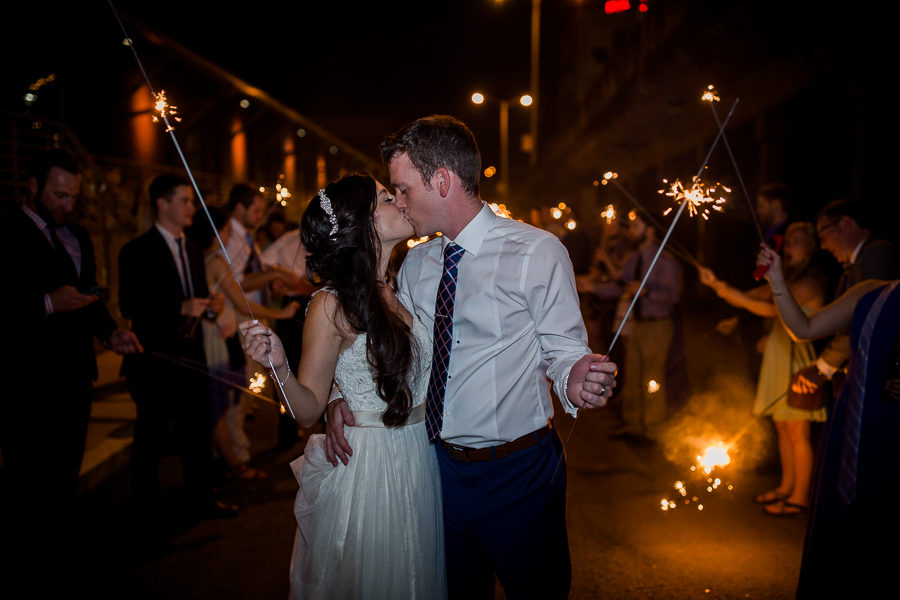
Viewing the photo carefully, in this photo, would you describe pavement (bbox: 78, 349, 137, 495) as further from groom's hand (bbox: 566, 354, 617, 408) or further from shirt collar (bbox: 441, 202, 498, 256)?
groom's hand (bbox: 566, 354, 617, 408)

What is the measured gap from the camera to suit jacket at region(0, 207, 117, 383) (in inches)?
135

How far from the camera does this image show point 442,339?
235 centimetres

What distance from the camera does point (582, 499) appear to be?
448 cm

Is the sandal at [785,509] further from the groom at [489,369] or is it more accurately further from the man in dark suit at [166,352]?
the man in dark suit at [166,352]

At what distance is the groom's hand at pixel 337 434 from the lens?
7.70 feet

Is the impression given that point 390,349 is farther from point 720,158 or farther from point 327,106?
point 327,106

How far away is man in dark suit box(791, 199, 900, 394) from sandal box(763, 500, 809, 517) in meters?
0.86

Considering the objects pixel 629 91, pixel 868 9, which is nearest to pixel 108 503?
pixel 868 9

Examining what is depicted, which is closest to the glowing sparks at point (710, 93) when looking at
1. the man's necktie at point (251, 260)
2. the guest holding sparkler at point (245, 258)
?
the guest holding sparkler at point (245, 258)

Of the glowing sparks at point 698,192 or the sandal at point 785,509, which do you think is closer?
the glowing sparks at point 698,192

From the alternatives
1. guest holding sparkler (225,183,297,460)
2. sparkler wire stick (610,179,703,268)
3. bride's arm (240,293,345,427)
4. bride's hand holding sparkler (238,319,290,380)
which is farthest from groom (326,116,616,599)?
guest holding sparkler (225,183,297,460)

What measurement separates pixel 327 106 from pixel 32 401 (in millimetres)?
50865

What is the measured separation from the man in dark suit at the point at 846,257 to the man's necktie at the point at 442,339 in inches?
104

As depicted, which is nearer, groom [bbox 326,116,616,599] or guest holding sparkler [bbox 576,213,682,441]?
groom [bbox 326,116,616,599]
